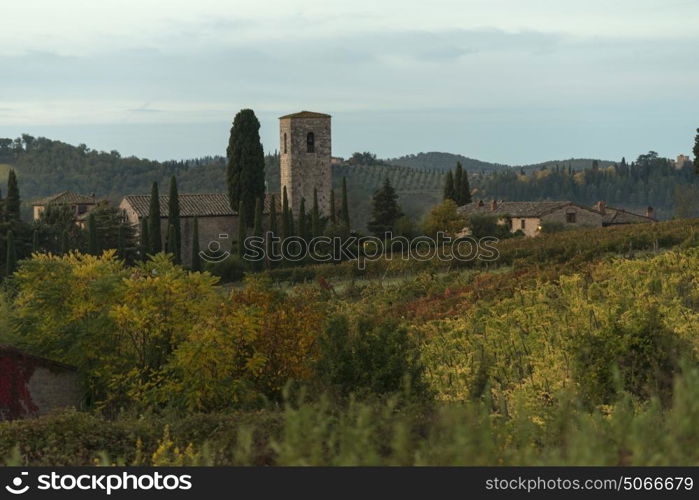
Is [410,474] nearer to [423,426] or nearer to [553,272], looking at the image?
[423,426]

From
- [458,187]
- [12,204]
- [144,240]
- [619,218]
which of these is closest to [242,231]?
[144,240]

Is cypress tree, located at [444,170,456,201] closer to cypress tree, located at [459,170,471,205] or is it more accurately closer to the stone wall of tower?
cypress tree, located at [459,170,471,205]

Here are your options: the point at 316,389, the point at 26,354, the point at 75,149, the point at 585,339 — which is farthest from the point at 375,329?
the point at 75,149

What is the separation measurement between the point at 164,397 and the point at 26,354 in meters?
3.88

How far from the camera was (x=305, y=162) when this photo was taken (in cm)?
7856

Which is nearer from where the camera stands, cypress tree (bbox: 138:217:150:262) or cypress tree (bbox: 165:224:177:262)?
cypress tree (bbox: 165:224:177:262)

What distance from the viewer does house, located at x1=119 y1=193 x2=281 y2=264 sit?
71.8m

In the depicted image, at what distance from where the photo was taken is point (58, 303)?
2852cm

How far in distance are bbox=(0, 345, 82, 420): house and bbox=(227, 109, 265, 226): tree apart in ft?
149

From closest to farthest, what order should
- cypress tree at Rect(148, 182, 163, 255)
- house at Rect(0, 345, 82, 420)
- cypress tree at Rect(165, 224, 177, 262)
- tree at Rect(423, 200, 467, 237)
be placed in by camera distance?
house at Rect(0, 345, 82, 420)
cypress tree at Rect(165, 224, 177, 262)
cypress tree at Rect(148, 182, 163, 255)
tree at Rect(423, 200, 467, 237)

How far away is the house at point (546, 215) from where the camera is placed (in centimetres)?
7931

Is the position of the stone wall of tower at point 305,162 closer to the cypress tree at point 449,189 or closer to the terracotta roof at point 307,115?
the terracotta roof at point 307,115

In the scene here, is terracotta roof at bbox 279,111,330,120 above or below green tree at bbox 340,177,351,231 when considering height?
above

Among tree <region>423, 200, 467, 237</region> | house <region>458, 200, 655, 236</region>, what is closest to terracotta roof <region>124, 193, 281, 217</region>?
tree <region>423, 200, 467, 237</region>
